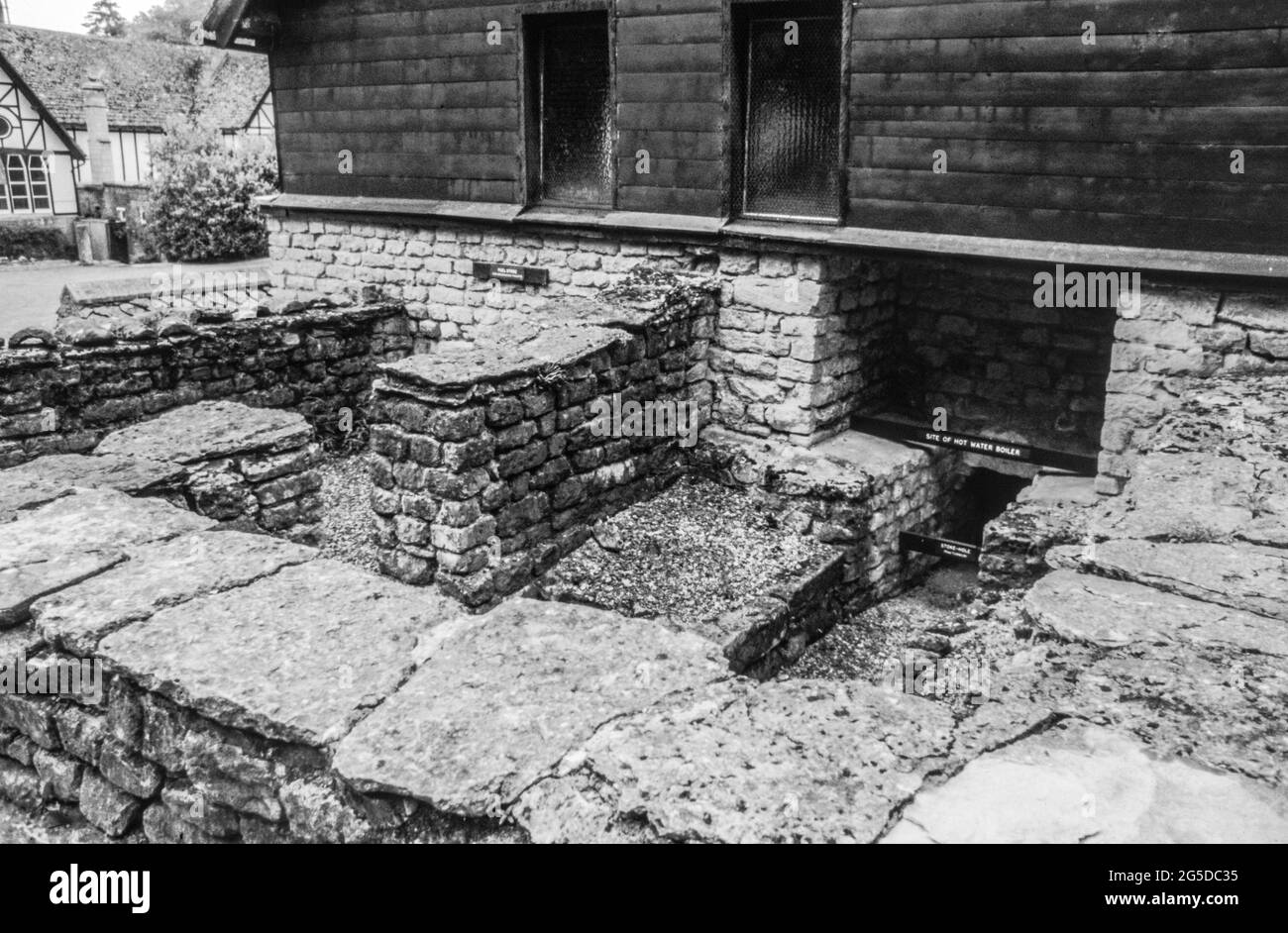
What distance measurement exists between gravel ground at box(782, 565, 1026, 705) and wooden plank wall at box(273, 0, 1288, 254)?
8.58 feet

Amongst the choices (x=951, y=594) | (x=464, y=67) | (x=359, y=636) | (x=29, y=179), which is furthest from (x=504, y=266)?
(x=29, y=179)

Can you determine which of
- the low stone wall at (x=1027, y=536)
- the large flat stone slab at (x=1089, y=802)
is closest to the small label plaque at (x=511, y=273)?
the low stone wall at (x=1027, y=536)

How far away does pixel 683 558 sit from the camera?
658 centimetres

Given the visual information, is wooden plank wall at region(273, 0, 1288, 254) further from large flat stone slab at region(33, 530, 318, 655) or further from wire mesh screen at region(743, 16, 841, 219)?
large flat stone slab at region(33, 530, 318, 655)

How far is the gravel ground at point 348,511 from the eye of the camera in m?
7.12

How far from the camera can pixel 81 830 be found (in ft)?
9.12

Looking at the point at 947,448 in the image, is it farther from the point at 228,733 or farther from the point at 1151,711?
the point at 228,733

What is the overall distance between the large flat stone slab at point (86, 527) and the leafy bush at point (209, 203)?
2046 centimetres

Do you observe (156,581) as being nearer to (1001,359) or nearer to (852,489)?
(852,489)

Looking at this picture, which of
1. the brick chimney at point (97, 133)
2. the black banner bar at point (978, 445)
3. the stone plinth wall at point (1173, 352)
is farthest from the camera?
the brick chimney at point (97, 133)

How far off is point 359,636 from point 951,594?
6.12m

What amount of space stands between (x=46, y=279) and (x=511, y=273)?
1640 centimetres

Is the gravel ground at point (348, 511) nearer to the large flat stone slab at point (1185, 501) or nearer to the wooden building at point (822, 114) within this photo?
the wooden building at point (822, 114)

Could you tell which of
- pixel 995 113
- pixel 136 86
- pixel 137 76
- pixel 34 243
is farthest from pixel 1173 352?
pixel 137 76
